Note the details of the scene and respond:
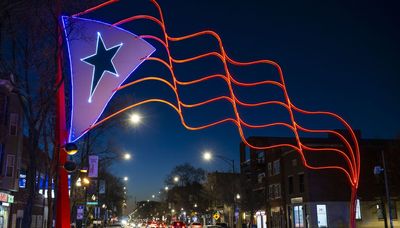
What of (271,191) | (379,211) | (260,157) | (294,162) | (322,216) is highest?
(260,157)

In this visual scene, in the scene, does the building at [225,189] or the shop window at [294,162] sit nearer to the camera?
the shop window at [294,162]

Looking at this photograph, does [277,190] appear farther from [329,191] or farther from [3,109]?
[3,109]

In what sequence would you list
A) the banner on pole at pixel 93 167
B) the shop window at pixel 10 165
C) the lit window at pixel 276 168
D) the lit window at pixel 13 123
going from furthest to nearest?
1. the lit window at pixel 276 168
2. the lit window at pixel 13 123
3. the shop window at pixel 10 165
4. the banner on pole at pixel 93 167

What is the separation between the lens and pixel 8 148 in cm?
4159

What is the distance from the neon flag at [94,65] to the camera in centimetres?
2130

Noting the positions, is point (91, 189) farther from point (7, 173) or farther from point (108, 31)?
point (108, 31)

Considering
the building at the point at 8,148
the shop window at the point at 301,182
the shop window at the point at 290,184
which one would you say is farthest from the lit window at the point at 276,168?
the building at the point at 8,148

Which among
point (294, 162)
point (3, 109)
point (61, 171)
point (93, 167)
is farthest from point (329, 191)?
point (61, 171)

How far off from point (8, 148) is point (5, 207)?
5.36 m

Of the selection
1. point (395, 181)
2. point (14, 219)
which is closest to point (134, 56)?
point (14, 219)

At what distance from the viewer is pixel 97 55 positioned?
21.5 m

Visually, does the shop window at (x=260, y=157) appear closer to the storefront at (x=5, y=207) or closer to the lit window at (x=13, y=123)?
the storefront at (x=5, y=207)

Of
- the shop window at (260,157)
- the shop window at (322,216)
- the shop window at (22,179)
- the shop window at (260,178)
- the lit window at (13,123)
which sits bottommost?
the shop window at (322,216)

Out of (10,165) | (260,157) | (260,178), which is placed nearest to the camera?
(10,165)
